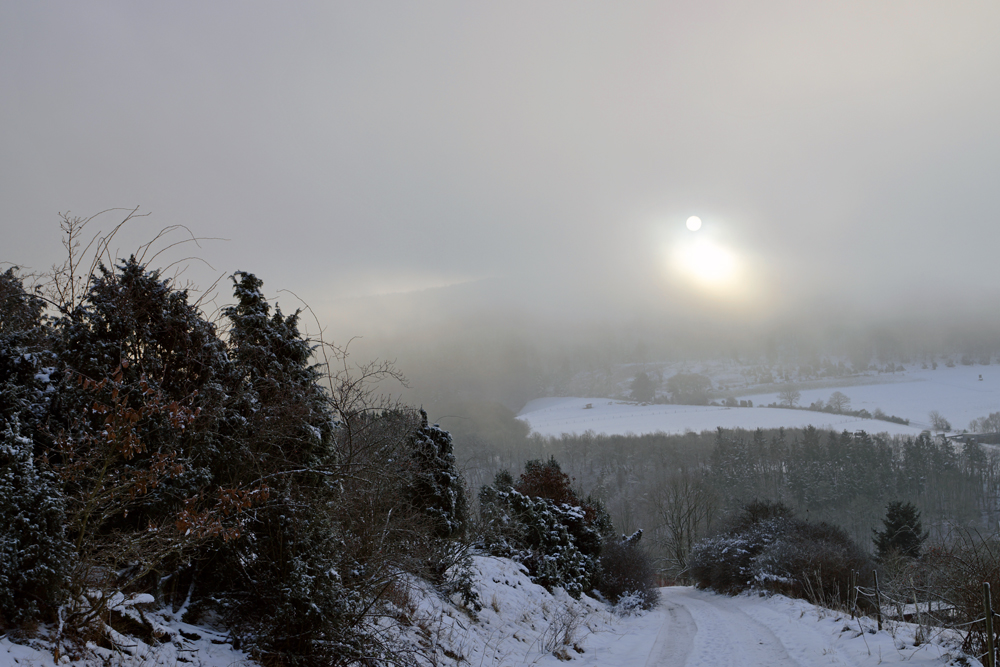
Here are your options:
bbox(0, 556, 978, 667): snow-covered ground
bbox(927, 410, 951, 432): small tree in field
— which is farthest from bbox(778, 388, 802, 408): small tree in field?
bbox(0, 556, 978, 667): snow-covered ground

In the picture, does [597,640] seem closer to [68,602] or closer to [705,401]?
[68,602]

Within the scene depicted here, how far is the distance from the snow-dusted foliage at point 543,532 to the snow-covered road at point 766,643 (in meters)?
2.74

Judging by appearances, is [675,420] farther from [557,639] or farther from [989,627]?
[989,627]

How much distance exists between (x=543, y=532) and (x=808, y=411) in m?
146

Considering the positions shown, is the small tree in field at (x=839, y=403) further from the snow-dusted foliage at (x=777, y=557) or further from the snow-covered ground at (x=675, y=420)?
the snow-dusted foliage at (x=777, y=557)

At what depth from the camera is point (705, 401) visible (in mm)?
170500

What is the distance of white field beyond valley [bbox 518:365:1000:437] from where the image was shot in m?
122

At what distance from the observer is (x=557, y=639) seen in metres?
11.0

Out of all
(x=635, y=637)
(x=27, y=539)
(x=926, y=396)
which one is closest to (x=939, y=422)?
(x=926, y=396)

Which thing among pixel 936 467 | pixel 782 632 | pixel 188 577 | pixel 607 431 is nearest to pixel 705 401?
pixel 607 431

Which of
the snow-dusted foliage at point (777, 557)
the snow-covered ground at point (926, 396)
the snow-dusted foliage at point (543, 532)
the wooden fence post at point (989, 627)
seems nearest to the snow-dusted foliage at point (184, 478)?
the wooden fence post at point (989, 627)

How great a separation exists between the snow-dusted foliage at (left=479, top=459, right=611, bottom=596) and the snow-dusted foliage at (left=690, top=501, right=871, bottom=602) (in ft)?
25.8

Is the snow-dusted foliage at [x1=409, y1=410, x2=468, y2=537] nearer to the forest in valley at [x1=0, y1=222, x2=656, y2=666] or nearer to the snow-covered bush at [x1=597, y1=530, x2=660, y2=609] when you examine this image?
the forest in valley at [x1=0, y1=222, x2=656, y2=666]

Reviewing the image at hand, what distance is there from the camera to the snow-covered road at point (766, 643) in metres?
8.81
